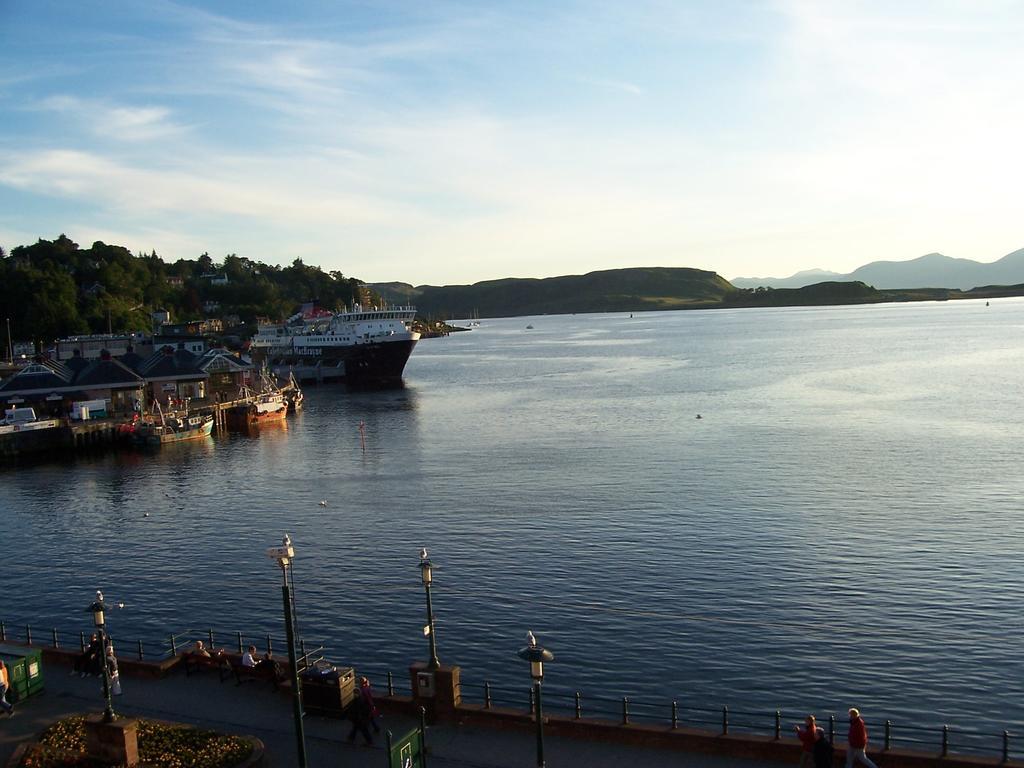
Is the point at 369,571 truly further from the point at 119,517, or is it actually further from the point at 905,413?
the point at 905,413

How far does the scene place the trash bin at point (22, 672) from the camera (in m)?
18.2

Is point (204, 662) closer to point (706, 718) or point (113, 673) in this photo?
point (113, 673)

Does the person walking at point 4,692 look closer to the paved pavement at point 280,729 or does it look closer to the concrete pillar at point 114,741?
the paved pavement at point 280,729

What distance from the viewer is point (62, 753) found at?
15.5m

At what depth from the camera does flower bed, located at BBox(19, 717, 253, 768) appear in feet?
49.2

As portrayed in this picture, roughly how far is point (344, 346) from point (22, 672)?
375 ft

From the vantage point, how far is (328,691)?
1722cm

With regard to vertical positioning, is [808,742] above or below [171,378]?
below

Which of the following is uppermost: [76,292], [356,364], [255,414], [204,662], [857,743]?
[76,292]

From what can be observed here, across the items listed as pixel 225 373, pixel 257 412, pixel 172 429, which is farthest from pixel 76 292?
pixel 172 429

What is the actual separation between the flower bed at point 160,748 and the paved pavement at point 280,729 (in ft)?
2.17

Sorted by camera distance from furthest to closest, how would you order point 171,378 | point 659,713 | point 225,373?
point 225,373 < point 171,378 < point 659,713

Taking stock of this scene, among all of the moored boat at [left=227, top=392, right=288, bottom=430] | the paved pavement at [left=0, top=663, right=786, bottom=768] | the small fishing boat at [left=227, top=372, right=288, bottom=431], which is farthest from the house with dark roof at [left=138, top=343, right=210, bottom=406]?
the paved pavement at [left=0, top=663, right=786, bottom=768]

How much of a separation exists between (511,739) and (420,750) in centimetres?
213
